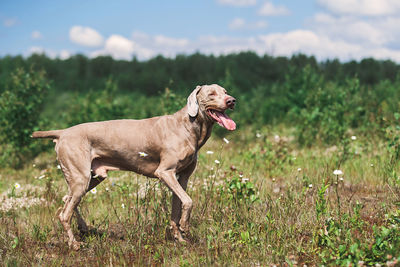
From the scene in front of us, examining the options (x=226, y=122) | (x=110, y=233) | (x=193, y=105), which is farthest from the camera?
(x=110, y=233)

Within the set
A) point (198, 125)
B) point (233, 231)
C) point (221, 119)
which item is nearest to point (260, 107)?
point (198, 125)

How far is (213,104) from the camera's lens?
13.0ft

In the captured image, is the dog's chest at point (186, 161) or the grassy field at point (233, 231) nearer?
the grassy field at point (233, 231)

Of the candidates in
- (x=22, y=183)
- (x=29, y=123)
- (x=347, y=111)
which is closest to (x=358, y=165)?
(x=347, y=111)

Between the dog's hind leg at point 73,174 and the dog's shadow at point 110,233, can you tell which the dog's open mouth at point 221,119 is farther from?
the dog's shadow at point 110,233

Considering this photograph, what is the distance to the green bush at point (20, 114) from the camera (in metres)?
9.10

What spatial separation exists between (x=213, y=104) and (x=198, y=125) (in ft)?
1.02

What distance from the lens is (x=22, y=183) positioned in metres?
7.09

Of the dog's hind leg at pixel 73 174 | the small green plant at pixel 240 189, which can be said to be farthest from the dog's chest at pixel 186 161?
the dog's hind leg at pixel 73 174

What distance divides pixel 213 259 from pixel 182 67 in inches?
1144

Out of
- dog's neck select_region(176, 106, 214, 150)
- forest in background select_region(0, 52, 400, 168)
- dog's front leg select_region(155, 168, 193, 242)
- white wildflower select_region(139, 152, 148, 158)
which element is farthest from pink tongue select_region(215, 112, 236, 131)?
forest in background select_region(0, 52, 400, 168)

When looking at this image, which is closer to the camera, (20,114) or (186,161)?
(186,161)

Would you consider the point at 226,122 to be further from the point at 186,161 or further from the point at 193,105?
the point at 186,161

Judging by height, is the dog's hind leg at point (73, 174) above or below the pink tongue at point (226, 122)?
below
